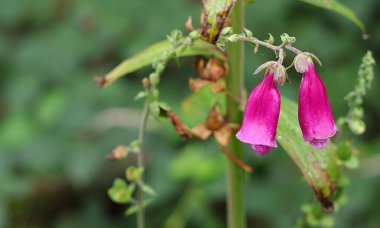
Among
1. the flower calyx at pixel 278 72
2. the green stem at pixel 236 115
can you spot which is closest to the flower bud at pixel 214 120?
the green stem at pixel 236 115

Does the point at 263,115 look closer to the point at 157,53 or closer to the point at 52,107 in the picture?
the point at 157,53

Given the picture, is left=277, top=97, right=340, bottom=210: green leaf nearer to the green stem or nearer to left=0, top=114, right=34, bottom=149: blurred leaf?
the green stem

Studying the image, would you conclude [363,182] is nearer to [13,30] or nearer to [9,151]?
[9,151]

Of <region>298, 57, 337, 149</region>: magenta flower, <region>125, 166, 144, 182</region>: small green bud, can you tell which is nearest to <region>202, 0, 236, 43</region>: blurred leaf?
<region>298, 57, 337, 149</region>: magenta flower

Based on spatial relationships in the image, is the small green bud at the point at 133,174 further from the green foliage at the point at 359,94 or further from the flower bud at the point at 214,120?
the green foliage at the point at 359,94

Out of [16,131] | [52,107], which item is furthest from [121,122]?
[16,131]

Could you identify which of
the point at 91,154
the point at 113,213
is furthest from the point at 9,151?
the point at 113,213
